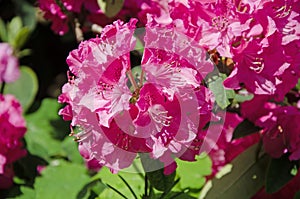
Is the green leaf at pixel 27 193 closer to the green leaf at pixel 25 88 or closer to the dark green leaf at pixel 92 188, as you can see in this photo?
the dark green leaf at pixel 92 188

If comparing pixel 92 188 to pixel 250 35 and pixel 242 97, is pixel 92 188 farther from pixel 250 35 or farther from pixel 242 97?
pixel 250 35

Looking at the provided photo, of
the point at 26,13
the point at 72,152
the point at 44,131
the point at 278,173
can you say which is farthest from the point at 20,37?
the point at 278,173

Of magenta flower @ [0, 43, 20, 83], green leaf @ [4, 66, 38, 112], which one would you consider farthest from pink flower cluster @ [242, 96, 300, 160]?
magenta flower @ [0, 43, 20, 83]

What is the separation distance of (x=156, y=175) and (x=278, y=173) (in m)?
0.31

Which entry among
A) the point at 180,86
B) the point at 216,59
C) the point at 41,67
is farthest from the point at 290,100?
the point at 41,67

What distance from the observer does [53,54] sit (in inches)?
98.3

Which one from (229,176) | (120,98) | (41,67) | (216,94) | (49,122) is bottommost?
(41,67)

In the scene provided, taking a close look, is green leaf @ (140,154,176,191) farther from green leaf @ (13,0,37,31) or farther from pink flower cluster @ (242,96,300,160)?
green leaf @ (13,0,37,31)

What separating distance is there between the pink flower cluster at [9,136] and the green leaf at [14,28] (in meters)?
0.41

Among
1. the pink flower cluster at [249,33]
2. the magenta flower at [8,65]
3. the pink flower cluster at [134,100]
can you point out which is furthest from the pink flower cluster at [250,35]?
the magenta flower at [8,65]

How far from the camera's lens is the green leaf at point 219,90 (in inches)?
47.7

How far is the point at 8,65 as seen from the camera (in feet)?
6.59

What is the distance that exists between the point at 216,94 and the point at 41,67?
1.35 meters

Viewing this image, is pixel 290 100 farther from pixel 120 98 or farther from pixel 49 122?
pixel 49 122
